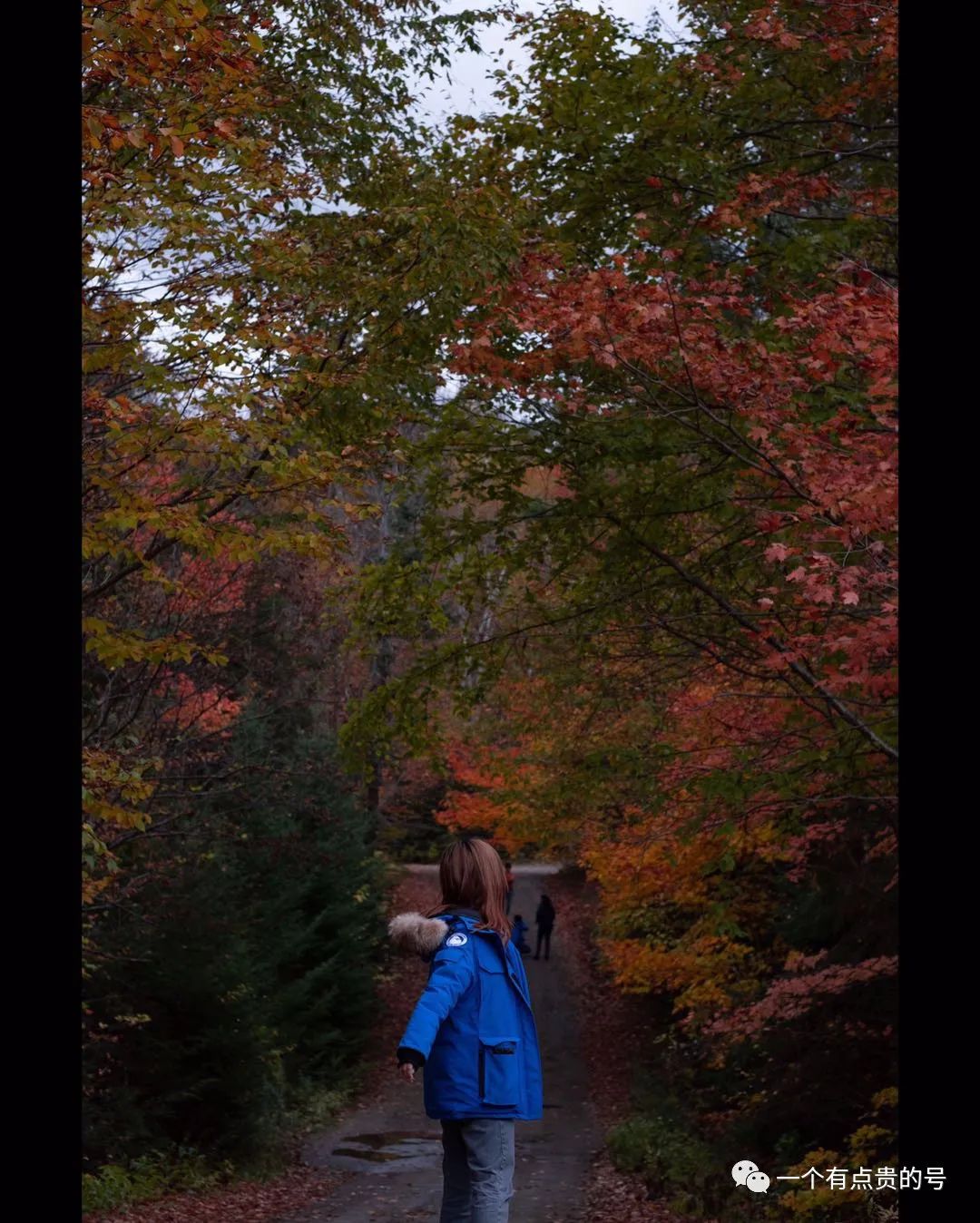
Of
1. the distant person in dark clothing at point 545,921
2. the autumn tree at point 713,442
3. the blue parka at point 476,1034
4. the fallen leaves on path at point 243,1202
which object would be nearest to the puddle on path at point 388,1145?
the fallen leaves on path at point 243,1202

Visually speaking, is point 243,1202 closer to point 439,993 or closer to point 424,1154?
point 424,1154

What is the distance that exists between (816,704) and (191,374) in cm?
420

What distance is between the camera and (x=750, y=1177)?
997cm

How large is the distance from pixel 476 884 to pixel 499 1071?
2.25 ft

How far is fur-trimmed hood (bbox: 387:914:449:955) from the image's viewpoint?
4.79 metres

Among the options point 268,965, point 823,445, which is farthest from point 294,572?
point 823,445

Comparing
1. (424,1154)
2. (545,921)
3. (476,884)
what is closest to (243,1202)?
(424,1154)

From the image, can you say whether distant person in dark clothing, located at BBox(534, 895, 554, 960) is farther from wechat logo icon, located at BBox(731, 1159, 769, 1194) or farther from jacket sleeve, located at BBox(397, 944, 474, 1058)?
jacket sleeve, located at BBox(397, 944, 474, 1058)

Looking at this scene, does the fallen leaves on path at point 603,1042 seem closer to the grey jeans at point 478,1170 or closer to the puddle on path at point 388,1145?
the puddle on path at point 388,1145

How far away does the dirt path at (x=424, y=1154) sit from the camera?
39.5 ft

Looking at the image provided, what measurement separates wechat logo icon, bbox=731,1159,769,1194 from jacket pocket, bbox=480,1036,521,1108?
16.5 ft

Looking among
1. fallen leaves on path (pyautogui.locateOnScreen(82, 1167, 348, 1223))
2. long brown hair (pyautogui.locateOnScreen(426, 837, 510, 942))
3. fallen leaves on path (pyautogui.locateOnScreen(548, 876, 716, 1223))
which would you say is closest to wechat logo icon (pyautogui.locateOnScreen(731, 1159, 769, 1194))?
fallen leaves on path (pyautogui.locateOnScreen(548, 876, 716, 1223))

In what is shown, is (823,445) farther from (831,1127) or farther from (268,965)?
(268,965)

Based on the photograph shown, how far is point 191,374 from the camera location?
7512mm
